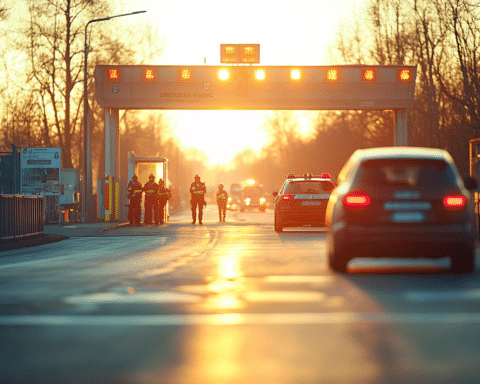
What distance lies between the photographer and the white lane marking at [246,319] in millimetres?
7949

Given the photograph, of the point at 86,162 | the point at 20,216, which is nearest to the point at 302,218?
the point at 20,216

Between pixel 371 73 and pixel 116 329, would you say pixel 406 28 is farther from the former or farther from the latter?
pixel 116 329

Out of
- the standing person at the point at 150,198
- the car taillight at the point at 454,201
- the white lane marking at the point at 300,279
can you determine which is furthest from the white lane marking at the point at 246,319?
the standing person at the point at 150,198

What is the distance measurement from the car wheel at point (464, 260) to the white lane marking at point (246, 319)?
3.34 metres

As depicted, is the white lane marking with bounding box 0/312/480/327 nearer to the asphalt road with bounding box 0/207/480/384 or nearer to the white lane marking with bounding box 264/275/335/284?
the asphalt road with bounding box 0/207/480/384

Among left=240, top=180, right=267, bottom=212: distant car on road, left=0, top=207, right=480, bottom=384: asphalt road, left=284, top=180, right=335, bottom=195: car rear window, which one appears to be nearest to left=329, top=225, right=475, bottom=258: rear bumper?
left=0, top=207, right=480, bottom=384: asphalt road

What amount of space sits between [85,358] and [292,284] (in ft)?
16.2

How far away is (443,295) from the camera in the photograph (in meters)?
9.80

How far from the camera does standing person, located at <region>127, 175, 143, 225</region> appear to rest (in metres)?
30.9

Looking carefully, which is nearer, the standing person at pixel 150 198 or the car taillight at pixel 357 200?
the car taillight at pixel 357 200

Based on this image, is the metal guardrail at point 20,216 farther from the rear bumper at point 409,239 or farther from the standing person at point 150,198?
the rear bumper at point 409,239

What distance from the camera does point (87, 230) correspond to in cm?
2778

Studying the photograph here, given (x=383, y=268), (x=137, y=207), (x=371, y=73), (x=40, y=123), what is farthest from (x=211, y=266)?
(x=40, y=123)

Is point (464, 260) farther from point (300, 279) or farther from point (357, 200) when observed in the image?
point (300, 279)
